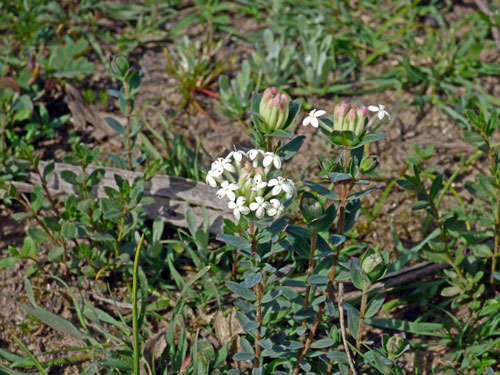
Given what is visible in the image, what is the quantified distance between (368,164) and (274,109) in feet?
Result: 1.43

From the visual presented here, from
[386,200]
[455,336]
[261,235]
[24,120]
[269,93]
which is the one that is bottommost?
[455,336]

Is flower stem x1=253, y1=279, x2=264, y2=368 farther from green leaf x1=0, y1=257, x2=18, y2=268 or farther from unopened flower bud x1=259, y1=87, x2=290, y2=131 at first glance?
green leaf x1=0, y1=257, x2=18, y2=268

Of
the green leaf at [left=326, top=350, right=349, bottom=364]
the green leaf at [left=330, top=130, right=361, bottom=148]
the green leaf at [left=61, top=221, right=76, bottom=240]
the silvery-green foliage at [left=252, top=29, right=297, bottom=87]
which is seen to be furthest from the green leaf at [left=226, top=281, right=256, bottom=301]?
the silvery-green foliage at [left=252, top=29, right=297, bottom=87]

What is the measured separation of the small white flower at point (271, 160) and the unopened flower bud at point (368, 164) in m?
0.37

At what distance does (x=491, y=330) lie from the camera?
2939mm

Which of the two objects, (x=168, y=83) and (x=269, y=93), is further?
(x=168, y=83)

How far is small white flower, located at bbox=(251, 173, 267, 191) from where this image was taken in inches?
79.8

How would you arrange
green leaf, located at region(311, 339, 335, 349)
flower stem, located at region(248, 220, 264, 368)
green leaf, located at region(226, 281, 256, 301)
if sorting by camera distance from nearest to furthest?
1. flower stem, located at region(248, 220, 264, 368)
2. green leaf, located at region(226, 281, 256, 301)
3. green leaf, located at region(311, 339, 335, 349)

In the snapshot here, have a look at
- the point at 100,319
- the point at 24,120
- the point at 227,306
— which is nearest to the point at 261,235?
the point at 227,306

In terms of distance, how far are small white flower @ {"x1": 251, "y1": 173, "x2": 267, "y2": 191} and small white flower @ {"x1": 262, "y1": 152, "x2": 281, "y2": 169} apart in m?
0.08

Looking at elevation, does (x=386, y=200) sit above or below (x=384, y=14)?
below

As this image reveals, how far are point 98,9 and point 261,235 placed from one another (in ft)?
10.8

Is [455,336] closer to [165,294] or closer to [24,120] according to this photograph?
[165,294]

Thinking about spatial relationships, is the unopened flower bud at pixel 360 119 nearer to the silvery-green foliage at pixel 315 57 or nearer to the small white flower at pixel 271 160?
the small white flower at pixel 271 160
